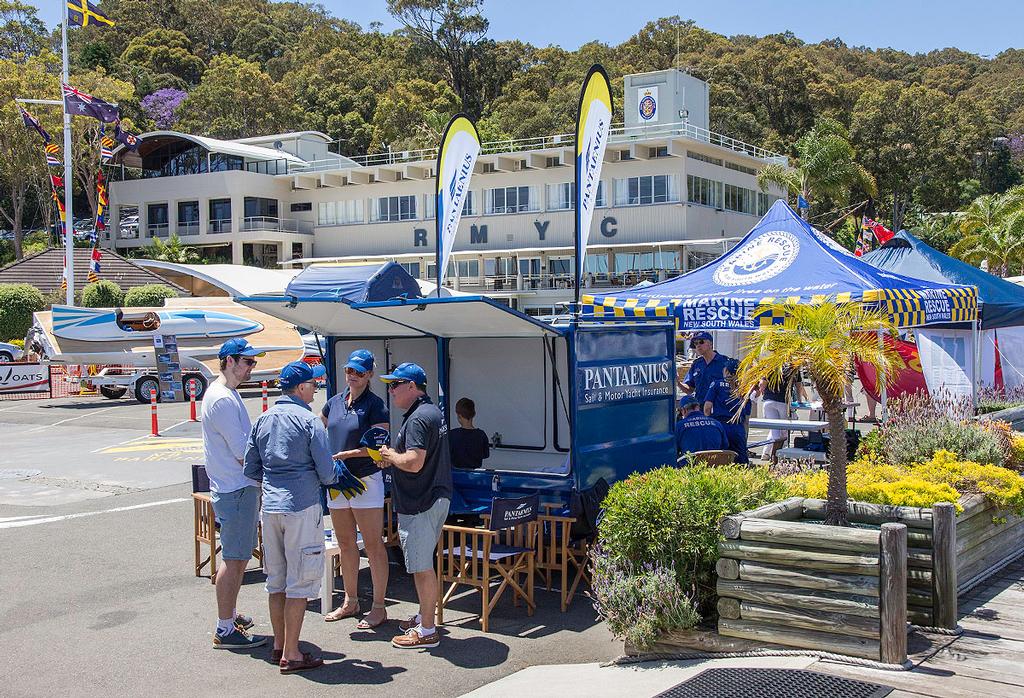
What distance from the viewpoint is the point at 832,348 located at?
6379mm

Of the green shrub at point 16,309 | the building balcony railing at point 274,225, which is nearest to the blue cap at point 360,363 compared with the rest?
the green shrub at point 16,309

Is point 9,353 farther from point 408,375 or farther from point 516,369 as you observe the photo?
point 408,375

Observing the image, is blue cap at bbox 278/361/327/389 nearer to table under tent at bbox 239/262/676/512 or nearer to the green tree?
table under tent at bbox 239/262/676/512

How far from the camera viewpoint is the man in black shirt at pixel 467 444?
8484mm

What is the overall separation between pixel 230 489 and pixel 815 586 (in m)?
4.00

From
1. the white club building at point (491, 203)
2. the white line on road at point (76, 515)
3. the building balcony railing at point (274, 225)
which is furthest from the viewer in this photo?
the building balcony railing at point (274, 225)

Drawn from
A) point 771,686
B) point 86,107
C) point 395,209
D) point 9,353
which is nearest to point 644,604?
point 771,686

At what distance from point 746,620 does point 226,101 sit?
86.8m

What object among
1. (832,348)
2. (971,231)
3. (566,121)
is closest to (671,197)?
(971,231)

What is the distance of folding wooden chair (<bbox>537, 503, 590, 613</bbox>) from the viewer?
7.64 meters

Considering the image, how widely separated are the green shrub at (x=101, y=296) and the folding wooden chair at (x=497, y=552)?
3542 cm

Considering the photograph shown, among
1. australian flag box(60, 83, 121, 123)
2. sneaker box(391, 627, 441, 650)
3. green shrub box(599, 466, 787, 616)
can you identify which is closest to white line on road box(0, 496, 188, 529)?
sneaker box(391, 627, 441, 650)

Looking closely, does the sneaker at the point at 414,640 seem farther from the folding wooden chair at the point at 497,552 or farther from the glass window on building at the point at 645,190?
the glass window on building at the point at 645,190

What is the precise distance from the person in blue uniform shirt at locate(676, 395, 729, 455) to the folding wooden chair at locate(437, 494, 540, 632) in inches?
112
